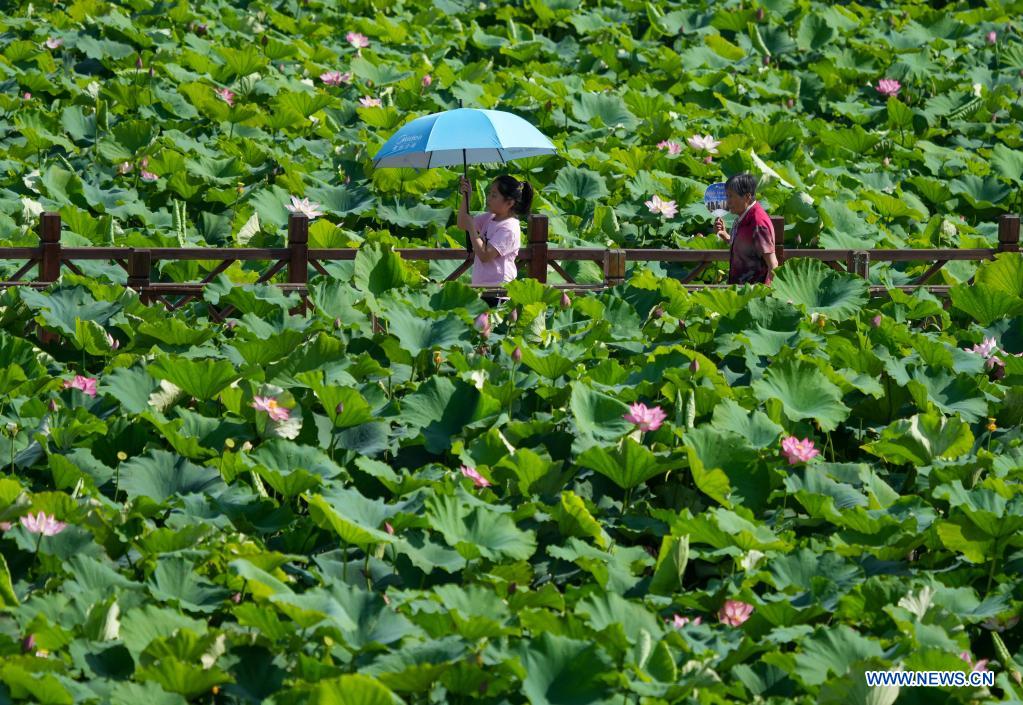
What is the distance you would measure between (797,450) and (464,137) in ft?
8.12

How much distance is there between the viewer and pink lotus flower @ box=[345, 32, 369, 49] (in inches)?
457

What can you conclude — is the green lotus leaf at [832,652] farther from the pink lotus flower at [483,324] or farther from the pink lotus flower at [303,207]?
the pink lotus flower at [303,207]

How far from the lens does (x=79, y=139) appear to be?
369 inches

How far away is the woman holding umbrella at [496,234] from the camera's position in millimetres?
6163

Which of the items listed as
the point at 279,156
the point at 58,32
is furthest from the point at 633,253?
the point at 58,32

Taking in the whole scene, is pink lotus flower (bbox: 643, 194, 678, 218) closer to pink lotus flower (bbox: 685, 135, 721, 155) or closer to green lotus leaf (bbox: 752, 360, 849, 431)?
pink lotus flower (bbox: 685, 135, 721, 155)

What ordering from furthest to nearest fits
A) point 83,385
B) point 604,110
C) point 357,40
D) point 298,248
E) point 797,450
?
point 357,40
point 604,110
point 298,248
point 83,385
point 797,450

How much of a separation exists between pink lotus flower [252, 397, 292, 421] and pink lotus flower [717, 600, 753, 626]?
1610 millimetres

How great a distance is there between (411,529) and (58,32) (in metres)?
8.41

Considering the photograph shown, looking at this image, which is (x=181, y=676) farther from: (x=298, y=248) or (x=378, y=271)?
(x=298, y=248)

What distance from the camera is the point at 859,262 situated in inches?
279

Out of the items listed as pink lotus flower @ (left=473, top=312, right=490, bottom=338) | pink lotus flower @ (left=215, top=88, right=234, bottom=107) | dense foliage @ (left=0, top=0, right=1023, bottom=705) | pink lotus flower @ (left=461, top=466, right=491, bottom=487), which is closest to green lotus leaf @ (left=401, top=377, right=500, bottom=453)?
dense foliage @ (left=0, top=0, right=1023, bottom=705)

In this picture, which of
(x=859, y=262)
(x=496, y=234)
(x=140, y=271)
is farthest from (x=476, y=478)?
(x=859, y=262)

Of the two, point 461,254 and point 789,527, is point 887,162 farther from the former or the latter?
point 789,527
